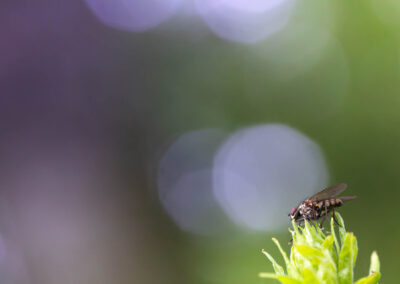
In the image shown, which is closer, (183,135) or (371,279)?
(371,279)

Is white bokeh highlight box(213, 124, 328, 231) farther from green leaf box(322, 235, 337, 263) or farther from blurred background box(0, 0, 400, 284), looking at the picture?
green leaf box(322, 235, 337, 263)

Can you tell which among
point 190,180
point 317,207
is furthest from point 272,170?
point 317,207

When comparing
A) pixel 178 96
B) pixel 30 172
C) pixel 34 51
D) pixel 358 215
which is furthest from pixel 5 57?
pixel 358 215

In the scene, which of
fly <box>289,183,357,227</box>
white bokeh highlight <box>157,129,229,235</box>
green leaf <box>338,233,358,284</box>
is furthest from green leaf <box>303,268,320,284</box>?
white bokeh highlight <box>157,129,229,235</box>

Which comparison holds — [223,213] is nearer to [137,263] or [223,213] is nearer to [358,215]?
[137,263]

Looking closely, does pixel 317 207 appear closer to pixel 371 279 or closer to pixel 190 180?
pixel 371 279
